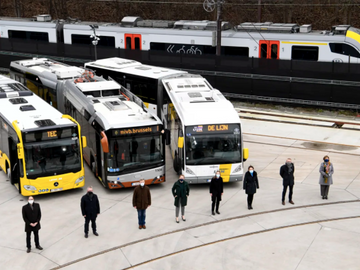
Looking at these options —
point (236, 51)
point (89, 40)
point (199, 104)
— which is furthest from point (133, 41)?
point (199, 104)

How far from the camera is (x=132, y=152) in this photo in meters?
19.3

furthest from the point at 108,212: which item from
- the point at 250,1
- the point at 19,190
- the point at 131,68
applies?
the point at 250,1

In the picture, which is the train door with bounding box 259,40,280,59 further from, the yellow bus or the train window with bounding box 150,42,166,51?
the yellow bus

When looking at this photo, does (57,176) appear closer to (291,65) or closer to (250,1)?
(291,65)

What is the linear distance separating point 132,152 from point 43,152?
9.61ft

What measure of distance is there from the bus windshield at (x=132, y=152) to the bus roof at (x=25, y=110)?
1818 millimetres

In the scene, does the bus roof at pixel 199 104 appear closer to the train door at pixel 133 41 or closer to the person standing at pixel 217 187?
the person standing at pixel 217 187

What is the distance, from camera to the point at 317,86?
31109 millimetres

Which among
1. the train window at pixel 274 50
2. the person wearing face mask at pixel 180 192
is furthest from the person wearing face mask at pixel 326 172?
the train window at pixel 274 50

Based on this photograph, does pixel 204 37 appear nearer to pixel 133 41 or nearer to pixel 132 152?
pixel 133 41

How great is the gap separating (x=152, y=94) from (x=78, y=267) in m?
13.4

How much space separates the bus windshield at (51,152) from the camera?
18719 mm

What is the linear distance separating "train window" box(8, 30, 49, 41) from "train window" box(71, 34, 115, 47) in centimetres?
257

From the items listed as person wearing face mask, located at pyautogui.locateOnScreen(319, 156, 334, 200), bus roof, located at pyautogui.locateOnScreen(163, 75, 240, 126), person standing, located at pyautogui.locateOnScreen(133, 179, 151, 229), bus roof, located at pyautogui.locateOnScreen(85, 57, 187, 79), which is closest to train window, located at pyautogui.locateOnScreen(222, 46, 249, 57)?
bus roof, located at pyautogui.locateOnScreen(85, 57, 187, 79)
